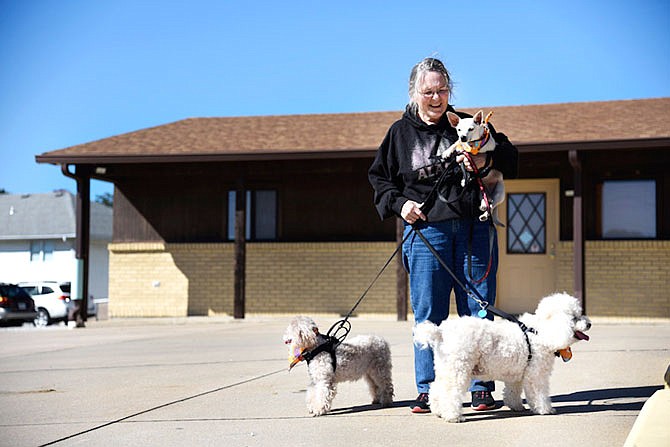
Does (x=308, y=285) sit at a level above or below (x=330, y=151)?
below

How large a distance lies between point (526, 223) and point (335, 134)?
4390 millimetres

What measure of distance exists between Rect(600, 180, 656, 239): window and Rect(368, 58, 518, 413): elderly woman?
10.9 metres

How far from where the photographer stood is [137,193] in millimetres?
18188

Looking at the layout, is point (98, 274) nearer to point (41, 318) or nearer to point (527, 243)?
point (41, 318)

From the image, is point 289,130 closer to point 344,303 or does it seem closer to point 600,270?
point 344,303

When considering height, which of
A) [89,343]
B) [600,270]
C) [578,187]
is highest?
[578,187]

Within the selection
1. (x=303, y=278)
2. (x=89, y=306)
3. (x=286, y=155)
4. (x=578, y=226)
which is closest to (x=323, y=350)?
(x=578, y=226)

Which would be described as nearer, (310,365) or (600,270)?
(310,365)

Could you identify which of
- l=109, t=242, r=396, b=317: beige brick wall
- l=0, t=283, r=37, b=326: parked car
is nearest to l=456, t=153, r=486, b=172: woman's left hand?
l=109, t=242, r=396, b=317: beige brick wall

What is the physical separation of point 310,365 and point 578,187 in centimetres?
969

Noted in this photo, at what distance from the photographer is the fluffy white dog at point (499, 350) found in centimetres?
477

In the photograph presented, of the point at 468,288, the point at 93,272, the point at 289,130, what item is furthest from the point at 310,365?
the point at 93,272

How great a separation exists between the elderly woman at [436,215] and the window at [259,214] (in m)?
12.3

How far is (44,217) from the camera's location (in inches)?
1532
